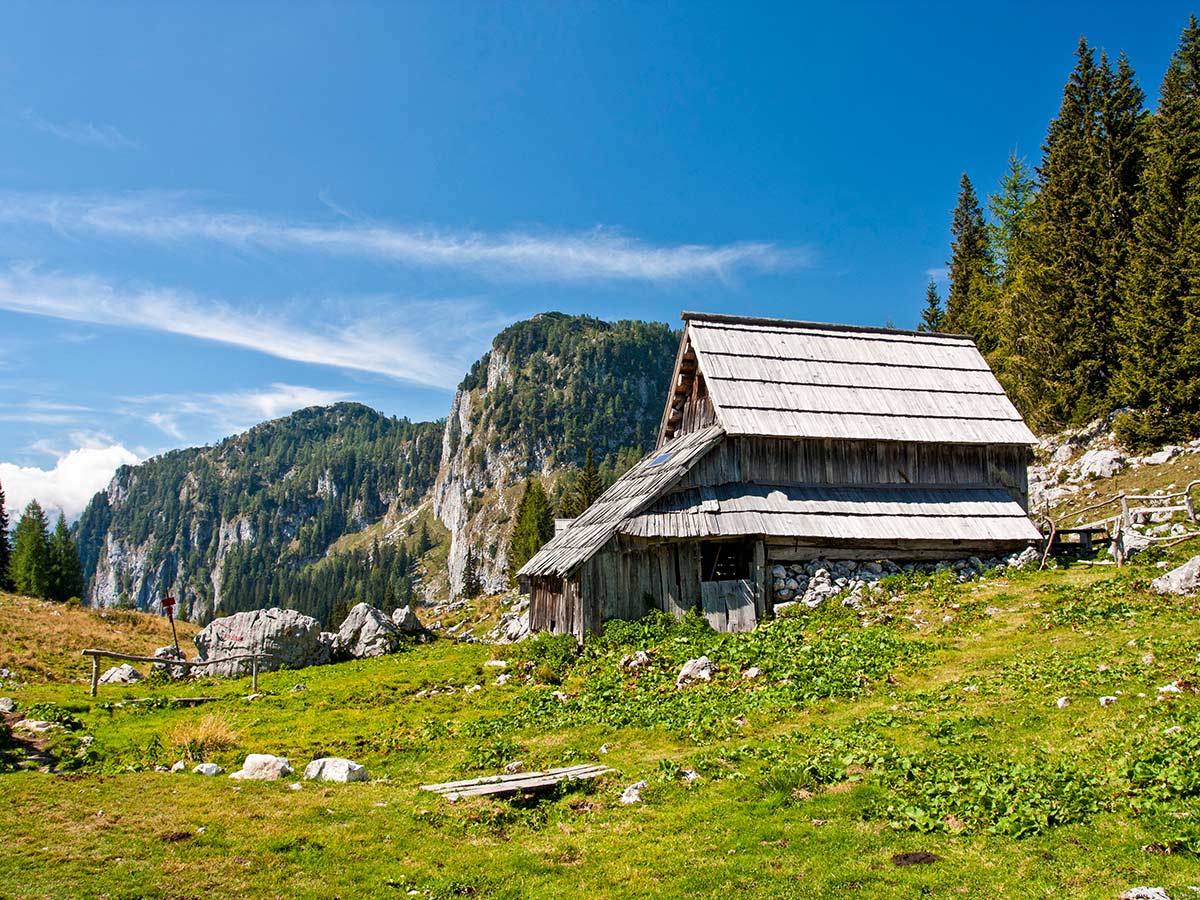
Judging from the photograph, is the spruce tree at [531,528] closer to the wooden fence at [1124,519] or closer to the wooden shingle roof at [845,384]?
the wooden shingle roof at [845,384]

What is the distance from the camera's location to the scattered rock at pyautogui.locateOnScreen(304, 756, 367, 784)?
13523 millimetres

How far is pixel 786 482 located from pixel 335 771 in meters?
19.6

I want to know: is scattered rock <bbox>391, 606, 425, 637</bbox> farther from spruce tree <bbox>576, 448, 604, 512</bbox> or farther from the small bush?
spruce tree <bbox>576, 448, 604, 512</bbox>

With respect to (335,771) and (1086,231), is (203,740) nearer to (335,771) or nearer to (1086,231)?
(335,771)

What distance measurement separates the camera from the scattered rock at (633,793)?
464 inches

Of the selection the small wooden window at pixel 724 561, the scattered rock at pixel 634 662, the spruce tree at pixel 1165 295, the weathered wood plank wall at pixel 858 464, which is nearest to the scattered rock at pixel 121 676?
the scattered rock at pixel 634 662

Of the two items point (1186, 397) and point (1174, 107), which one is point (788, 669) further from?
point (1174, 107)

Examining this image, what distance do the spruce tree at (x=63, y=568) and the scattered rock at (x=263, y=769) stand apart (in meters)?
101

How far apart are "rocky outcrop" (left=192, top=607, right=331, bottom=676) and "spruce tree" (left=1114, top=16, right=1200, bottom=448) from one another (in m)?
41.8

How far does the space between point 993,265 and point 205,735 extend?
68928 millimetres

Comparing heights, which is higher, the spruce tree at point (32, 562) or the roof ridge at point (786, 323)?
the roof ridge at point (786, 323)

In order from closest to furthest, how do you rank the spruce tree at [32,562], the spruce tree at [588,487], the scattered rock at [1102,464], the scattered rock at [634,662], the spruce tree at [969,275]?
the scattered rock at [634,662], the scattered rock at [1102,464], the spruce tree at [969,275], the spruce tree at [588,487], the spruce tree at [32,562]

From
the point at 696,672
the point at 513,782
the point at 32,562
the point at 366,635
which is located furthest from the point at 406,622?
the point at 32,562

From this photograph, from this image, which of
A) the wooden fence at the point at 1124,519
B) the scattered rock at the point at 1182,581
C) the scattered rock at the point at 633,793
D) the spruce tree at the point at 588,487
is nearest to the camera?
the scattered rock at the point at 633,793
